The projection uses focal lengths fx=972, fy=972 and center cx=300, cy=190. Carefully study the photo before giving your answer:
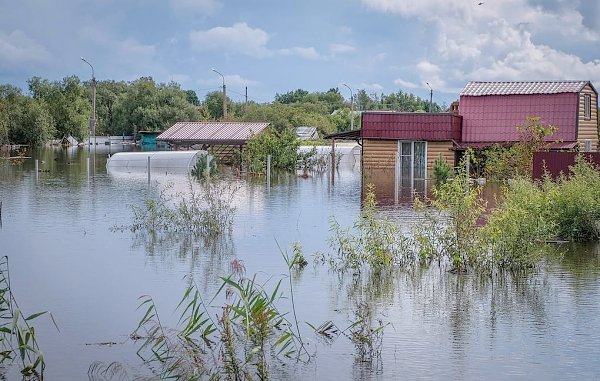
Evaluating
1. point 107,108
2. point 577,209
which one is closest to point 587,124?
point 577,209

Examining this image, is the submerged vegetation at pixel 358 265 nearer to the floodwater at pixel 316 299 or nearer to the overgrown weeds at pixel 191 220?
the overgrown weeds at pixel 191 220

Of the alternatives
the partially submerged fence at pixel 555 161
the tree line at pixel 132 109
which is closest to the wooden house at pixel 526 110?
the partially submerged fence at pixel 555 161

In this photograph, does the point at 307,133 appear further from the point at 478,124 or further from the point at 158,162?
the point at 478,124

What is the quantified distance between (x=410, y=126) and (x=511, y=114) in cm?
548

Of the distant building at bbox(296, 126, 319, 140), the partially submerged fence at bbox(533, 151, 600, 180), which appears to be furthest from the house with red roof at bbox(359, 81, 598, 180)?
the distant building at bbox(296, 126, 319, 140)

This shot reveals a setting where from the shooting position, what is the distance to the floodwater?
11.6 m

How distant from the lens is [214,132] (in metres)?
62.4

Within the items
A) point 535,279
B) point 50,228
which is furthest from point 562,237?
point 50,228

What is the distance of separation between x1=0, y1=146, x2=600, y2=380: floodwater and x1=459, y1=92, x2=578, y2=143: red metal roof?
26301 millimetres

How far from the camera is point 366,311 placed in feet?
41.4

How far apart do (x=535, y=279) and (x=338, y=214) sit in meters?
10.9

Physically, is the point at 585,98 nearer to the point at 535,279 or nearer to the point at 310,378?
the point at 535,279

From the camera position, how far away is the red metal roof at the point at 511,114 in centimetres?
5028

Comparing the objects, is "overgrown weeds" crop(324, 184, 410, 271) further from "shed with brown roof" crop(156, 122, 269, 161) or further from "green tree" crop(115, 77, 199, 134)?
"green tree" crop(115, 77, 199, 134)
